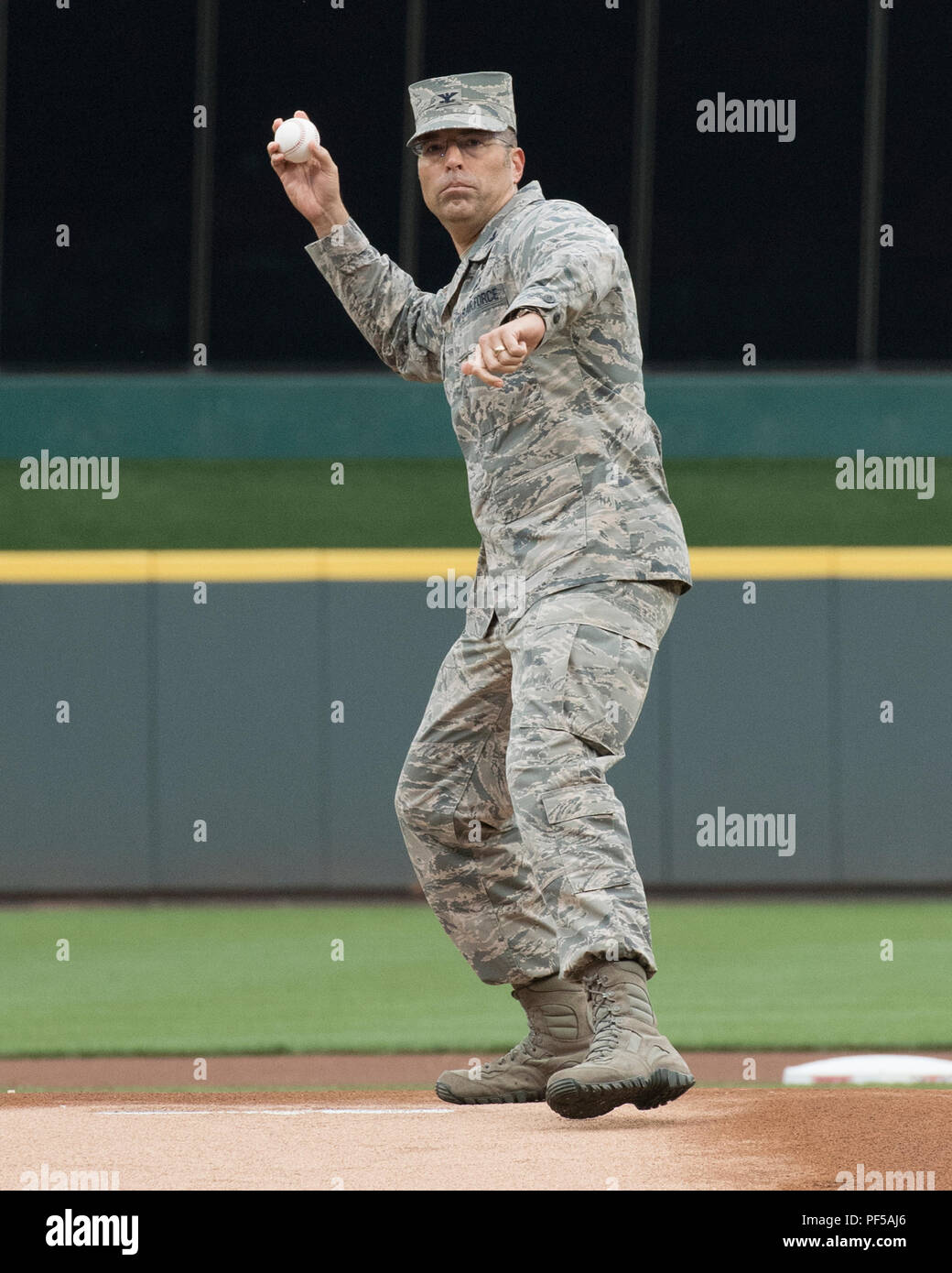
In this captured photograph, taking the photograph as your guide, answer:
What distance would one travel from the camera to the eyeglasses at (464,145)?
4.70 metres

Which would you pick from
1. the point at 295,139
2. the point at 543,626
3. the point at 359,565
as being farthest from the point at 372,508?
the point at 543,626

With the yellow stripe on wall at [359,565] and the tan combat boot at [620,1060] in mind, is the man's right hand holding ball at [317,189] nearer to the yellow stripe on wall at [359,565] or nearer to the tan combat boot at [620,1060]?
the tan combat boot at [620,1060]

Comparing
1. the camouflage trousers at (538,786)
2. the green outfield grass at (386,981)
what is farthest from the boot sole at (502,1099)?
the green outfield grass at (386,981)

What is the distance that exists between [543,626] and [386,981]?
5640 millimetres

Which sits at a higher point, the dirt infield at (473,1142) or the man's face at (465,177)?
the man's face at (465,177)

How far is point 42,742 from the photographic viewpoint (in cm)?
1355

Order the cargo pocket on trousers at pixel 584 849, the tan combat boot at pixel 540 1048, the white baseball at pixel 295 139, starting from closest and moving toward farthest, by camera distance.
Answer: the cargo pocket on trousers at pixel 584 849, the tan combat boot at pixel 540 1048, the white baseball at pixel 295 139

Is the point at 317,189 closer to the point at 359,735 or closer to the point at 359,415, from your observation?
the point at 359,735

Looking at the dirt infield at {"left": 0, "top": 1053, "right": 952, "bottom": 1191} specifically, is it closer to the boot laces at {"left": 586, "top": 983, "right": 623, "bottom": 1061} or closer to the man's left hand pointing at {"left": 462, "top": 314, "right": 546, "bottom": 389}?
the boot laces at {"left": 586, "top": 983, "right": 623, "bottom": 1061}

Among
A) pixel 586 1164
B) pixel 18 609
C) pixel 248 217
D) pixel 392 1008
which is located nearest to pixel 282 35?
pixel 248 217

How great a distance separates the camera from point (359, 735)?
13492 mm

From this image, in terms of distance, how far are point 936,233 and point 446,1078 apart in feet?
34.5

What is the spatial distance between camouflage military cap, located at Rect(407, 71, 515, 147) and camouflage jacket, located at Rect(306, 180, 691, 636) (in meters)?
0.22

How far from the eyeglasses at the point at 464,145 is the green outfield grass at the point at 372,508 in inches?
363
